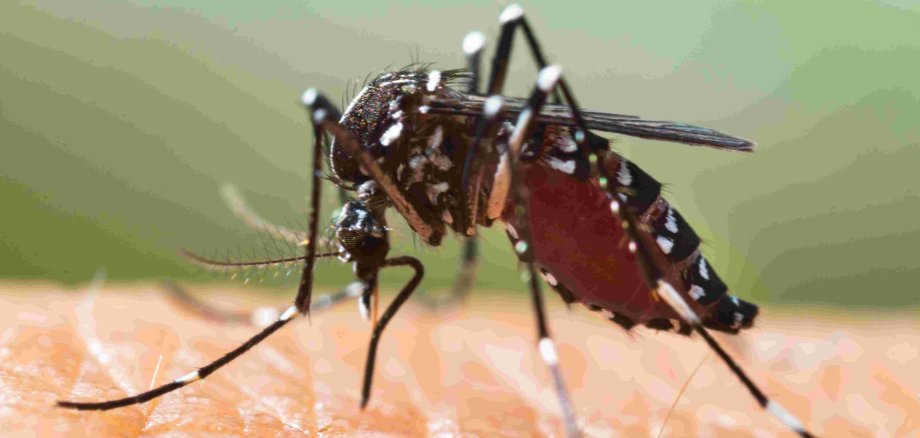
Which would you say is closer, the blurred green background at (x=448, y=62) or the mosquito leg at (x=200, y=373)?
the mosquito leg at (x=200, y=373)

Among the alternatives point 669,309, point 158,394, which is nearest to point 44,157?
point 158,394

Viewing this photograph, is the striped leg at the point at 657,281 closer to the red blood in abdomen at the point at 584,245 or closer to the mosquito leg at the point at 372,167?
the red blood in abdomen at the point at 584,245

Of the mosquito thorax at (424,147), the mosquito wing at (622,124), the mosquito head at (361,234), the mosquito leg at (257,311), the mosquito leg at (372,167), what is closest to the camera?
the mosquito leg at (372,167)

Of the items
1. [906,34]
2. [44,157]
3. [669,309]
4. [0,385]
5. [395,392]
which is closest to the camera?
[669,309]

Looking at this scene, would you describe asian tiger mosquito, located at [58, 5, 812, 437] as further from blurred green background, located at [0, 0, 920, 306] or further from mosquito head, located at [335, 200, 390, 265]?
blurred green background, located at [0, 0, 920, 306]

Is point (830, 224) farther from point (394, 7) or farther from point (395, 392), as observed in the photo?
point (395, 392)

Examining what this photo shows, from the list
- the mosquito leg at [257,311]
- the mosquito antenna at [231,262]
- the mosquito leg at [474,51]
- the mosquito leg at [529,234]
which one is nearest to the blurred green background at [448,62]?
the mosquito leg at [257,311]

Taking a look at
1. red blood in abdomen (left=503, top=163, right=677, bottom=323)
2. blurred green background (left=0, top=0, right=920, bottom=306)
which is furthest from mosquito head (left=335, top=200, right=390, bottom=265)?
blurred green background (left=0, top=0, right=920, bottom=306)

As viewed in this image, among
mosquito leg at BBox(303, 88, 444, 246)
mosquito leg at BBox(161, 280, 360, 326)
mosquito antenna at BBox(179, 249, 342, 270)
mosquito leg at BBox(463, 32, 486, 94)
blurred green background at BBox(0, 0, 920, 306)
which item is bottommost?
blurred green background at BBox(0, 0, 920, 306)
